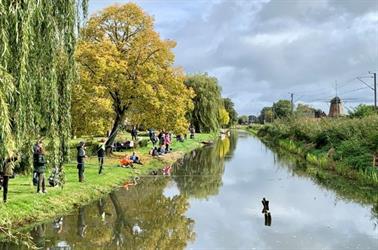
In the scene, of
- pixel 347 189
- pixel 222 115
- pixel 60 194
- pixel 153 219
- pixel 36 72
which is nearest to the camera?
pixel 36 72

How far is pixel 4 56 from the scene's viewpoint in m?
7.26

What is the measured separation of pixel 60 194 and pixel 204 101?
51.4 m

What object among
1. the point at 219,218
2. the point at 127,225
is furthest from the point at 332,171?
the point at 127,225

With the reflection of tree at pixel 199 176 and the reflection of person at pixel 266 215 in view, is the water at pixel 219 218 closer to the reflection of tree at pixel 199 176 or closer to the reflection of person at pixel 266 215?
the reflection of tree at pixel 199 176

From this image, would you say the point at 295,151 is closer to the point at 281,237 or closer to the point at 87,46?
the point at 87,46

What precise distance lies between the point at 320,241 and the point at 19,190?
10357 mm

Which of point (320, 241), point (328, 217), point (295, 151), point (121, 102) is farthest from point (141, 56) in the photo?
point (295, 151)

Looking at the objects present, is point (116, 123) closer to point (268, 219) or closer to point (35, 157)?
point (35, 157)

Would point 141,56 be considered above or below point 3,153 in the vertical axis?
above

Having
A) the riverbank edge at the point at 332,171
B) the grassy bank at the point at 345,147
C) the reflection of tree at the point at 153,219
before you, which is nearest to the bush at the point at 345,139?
the grassy bank at the point at 345,147

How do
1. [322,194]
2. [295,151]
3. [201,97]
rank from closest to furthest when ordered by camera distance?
[322,194]
[295,151]
[201,97]

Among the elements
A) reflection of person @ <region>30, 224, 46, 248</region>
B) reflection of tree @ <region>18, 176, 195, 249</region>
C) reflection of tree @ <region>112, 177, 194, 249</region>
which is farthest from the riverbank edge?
reflection of person @ <region>30, 224, 46, 248</region>

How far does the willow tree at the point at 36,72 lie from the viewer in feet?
24.0

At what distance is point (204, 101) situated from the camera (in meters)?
67.6
